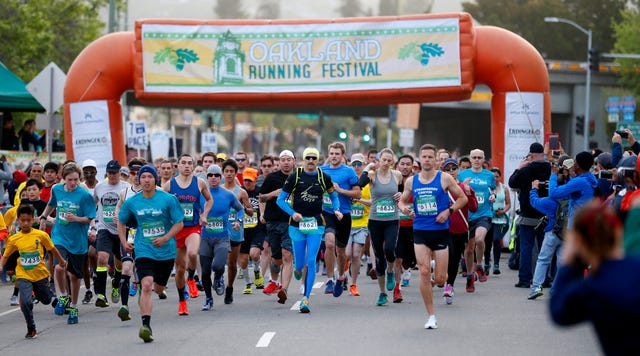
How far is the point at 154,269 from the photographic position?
40.4 ft

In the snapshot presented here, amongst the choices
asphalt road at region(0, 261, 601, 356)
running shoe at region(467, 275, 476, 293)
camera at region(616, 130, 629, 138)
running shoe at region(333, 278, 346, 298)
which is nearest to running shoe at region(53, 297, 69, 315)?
asphalt road at region(0, 261, 601, 356)

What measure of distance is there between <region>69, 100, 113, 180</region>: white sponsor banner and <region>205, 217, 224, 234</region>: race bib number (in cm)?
1136

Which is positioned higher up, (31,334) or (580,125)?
(580,125)

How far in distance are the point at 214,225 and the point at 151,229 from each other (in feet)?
9.29

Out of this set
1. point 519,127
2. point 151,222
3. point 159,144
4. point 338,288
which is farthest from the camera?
point 159,144

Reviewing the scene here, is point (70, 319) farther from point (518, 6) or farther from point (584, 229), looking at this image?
point (518, 6)

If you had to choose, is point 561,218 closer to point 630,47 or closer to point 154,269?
point 154,269

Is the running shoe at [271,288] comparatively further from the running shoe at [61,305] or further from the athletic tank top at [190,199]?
the running shoe at [61,305]

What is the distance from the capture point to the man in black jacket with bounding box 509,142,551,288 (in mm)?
16906

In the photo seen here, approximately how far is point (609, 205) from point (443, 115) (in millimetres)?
55935

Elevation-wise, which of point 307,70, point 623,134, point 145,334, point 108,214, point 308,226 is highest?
point 307,70

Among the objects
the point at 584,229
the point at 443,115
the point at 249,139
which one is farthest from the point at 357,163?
the point at 249,139

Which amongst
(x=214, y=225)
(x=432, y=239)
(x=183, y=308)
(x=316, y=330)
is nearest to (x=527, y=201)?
(x=432, y=239)

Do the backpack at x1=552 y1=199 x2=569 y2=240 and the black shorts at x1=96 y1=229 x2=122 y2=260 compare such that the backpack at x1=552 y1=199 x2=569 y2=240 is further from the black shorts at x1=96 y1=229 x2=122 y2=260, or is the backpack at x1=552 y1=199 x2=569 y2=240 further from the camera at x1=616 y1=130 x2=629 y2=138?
the black shorts at x1=96 y1=229 x2=122 y2=260
